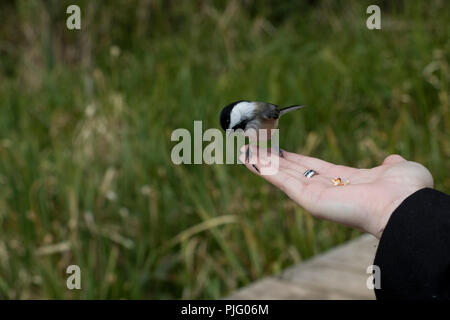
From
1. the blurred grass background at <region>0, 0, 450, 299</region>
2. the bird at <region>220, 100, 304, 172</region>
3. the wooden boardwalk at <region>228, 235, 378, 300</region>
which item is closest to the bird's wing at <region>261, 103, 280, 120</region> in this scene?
the bird at <region>220, 100, 304, 172</region>

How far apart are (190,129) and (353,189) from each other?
5.37 ft

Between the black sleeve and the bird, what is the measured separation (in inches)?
9.0

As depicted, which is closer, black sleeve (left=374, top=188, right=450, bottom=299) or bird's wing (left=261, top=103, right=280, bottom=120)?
black sleeve (left=374, top=188, right=450, bottom=299)

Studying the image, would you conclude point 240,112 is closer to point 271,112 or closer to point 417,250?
point 271,112

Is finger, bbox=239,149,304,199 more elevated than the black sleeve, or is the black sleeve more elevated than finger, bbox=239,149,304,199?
finger, bbox=239,149,304,199

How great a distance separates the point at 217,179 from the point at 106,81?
1361 mm

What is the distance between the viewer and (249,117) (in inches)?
36.3

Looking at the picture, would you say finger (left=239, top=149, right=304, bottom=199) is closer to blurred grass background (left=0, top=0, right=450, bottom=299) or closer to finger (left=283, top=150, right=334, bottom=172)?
finger (left=283, top=150, right=334, bottom=172)

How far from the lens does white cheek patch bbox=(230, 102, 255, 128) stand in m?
0.91

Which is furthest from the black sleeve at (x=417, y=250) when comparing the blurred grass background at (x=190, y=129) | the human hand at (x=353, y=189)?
the blurred grass background at (x=190, y=129)

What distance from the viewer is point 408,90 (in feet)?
9.05

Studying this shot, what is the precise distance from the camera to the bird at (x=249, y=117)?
907mm

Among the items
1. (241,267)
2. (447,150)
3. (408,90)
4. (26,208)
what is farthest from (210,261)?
(408,90)

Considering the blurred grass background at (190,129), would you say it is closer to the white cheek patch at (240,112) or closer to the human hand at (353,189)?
the human hand at (353,189)
